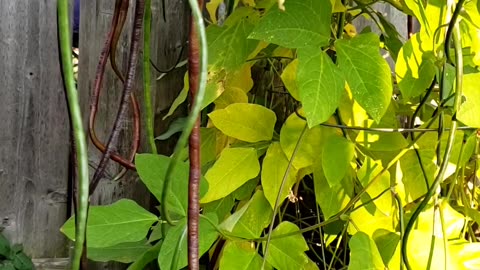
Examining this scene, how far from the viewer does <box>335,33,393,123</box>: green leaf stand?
0.46m

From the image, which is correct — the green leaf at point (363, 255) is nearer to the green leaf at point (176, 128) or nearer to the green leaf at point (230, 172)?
the green leaf at point (230, 172)

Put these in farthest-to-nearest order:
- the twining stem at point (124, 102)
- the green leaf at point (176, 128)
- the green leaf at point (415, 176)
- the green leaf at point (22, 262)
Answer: the green leaf at point (22, 262)
the green leaf at point (176, 128)
the green leaf at point (415, 176)
the twining stem at point (124, 102)

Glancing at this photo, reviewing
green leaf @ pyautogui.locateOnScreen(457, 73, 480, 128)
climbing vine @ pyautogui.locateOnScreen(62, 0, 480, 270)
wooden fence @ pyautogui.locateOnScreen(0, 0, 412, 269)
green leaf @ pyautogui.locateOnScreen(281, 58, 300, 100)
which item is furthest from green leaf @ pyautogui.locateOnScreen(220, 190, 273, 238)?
wooden fence @ pyautogui.locateOnScreen(0, 0, 412, 269)

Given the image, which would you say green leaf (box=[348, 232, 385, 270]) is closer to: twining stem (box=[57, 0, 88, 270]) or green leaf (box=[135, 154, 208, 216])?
green leaf (box=[135, 154, 208, 216])

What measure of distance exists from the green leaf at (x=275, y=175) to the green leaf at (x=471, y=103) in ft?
0.54

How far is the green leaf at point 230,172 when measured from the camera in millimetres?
565

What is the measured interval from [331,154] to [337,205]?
0.06m

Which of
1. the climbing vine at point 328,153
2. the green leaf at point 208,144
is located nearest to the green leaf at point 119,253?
the climbing vine at point 328,153

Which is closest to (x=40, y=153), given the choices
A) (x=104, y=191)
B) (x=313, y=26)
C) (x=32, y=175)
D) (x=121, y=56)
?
(x=32, y=175)

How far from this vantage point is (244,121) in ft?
1.92

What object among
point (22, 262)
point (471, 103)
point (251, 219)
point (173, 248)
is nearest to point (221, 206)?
point (251, 219)

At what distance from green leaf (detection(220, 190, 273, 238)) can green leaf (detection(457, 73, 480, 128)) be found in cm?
21

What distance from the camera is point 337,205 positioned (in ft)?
1.82

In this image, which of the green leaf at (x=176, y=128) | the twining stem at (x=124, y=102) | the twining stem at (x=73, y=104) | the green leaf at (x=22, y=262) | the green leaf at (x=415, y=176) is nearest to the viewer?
the twining stem at (x=73, y=104)
